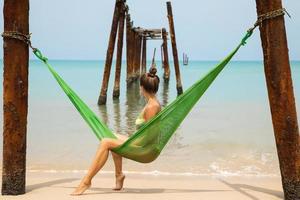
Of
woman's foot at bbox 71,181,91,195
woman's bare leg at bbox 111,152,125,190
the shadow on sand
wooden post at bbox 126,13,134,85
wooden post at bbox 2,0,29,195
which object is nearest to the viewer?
wooden post at bbox 2,0,29,195

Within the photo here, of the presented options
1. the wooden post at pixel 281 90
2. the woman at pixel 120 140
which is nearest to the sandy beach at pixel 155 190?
the woman at pixel 120 140

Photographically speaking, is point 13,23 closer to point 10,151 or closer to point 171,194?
point 10,151

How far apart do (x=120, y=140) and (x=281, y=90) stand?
1353 mm

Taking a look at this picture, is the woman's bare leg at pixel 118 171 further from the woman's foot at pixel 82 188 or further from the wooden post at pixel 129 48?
the wooden post at pixel 129 48

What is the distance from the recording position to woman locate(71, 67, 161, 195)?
351cm

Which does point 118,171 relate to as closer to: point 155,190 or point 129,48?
point 155,190

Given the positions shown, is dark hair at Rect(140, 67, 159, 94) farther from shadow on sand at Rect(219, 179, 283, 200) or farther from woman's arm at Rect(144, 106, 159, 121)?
shadow on sand at Rect(219, 179, 283, 200)

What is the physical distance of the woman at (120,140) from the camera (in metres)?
3.51

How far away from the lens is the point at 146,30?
22.7 meters

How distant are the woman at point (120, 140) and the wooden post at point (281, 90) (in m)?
0.97

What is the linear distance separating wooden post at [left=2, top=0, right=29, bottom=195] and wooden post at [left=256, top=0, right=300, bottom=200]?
6.24 ft

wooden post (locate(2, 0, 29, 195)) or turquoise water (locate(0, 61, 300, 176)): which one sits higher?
wooden post (locate(2, 0, 29, 195))

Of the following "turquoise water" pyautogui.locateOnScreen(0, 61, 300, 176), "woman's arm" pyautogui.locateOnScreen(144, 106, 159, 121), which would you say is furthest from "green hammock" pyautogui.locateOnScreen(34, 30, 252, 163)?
"turquoise water" pyautogui.locateOnScreen(0, 61, 300, 176)

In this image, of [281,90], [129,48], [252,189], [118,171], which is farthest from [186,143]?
[129,48]
